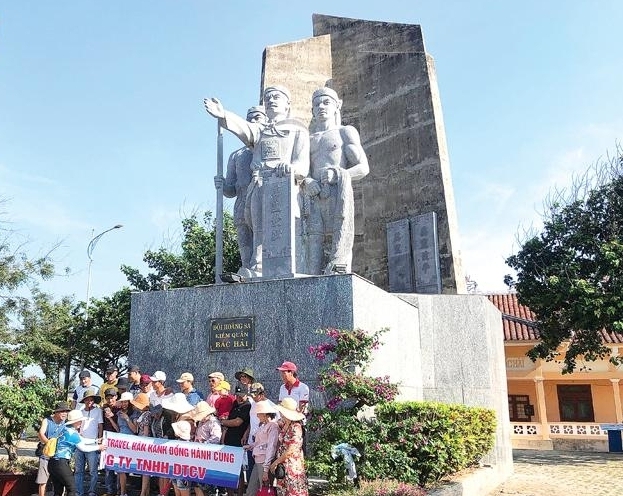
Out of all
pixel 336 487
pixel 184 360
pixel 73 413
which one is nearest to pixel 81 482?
pixel 73 413

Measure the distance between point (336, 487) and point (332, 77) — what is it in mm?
10045

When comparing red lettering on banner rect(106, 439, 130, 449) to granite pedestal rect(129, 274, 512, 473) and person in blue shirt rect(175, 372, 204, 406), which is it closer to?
person in blue shirt rect(175, 372, 204, 406)

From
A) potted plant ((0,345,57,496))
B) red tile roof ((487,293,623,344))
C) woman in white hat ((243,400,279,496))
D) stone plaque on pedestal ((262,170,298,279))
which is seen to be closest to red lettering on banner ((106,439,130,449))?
woman in white hat ((243,400,279,496))

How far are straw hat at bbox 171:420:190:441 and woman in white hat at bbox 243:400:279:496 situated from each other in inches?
32.0

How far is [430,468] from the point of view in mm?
6359

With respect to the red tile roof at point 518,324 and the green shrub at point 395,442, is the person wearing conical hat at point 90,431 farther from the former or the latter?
the red tile roof at point 518,324

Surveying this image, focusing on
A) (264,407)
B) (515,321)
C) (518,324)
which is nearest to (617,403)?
(518,324)

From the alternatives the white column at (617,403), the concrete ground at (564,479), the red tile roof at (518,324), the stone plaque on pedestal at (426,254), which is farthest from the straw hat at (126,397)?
the white column at (617,403)

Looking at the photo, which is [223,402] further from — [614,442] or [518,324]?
[518,324]

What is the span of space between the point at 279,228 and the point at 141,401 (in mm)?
3001

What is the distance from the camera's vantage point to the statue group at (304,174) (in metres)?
8.88

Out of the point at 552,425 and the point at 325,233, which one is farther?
the point at 552,425

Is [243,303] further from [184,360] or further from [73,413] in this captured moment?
[73,413]

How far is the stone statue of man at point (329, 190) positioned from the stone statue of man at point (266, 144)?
0.81ft
